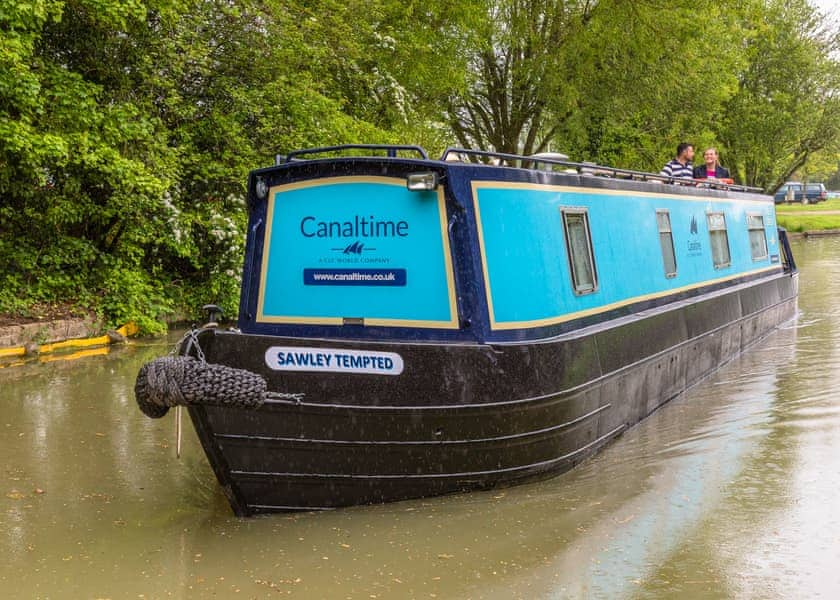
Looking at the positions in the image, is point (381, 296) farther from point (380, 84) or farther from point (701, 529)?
point (380, 84)

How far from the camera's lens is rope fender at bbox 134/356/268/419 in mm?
5672

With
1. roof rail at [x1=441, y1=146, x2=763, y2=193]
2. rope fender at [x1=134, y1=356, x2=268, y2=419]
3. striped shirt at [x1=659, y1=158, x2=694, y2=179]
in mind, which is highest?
striped shirt at [x1=659, y1=158, x2=694, y2=179]

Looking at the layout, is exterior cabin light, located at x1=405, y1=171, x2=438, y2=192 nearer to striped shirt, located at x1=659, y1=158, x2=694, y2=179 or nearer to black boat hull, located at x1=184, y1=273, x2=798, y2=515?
black boat hull, located at x1=184, y1=273, x2=798, y2=515

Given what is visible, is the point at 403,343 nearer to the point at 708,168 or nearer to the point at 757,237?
the point at 708,168

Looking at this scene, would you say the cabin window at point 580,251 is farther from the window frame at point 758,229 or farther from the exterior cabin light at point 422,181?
the window frame at point 758,229

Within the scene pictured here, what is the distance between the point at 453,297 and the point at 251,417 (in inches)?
57.5

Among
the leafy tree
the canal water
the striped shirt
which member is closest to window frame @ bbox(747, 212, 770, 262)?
the striped shirt

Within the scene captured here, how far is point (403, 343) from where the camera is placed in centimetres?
598

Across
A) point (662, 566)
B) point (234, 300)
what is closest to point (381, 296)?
point (662, 566)

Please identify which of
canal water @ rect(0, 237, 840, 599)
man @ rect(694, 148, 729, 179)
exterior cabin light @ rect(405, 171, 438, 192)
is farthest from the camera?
man @ rect(694, 148, 729, 179)

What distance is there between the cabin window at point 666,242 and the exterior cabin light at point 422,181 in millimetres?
4009

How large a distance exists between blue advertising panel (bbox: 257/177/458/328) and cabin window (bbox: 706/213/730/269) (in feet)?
20.0

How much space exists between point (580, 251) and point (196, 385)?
332 centimetres

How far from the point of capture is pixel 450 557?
18.2 feet
